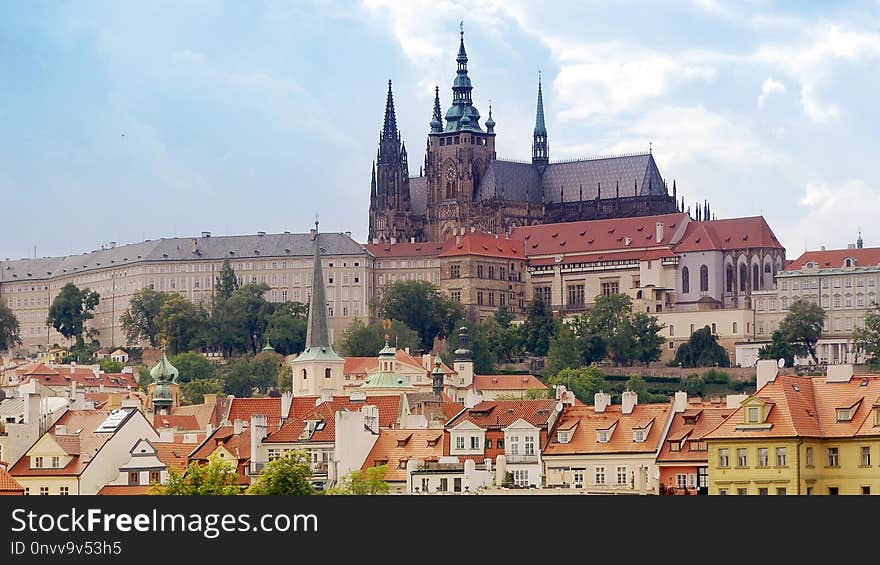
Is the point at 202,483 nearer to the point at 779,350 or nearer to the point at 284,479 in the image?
the point at 284,479

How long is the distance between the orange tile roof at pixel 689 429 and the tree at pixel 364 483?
7.19m

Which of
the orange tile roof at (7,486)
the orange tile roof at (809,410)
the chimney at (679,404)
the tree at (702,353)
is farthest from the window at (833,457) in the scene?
the tree at (702,353)

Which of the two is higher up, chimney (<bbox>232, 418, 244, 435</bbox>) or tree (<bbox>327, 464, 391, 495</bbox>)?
chimney (<bbox>232, 418, 244, 435</bbox>)

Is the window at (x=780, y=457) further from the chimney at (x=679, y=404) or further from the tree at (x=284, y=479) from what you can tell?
the chimney at (x=679, y=404)

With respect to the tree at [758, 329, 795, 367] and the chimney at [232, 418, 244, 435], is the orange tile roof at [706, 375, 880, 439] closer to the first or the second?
the chimney at [232, 418, 244, 435]

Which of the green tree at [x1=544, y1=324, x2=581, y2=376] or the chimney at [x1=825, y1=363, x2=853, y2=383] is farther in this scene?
the green tree at [x1=544, y1=324, x2=581, y2=376]

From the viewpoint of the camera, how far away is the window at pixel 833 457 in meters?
59.2

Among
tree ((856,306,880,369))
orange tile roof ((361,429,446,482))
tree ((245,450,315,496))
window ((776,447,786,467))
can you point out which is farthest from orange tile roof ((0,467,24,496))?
tree ((856,306,880,369))

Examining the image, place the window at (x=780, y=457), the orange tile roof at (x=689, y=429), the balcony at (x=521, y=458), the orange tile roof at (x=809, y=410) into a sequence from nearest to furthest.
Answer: the window at (x=780, y=457)
the orange tile roof at (x=809, y=410)
the orange tile roof at (x=689, y=429)
the balcony at (x=521, y=458)

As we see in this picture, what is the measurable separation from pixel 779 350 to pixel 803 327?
4194 millimetres

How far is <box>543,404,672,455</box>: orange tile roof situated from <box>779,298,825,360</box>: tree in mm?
115731

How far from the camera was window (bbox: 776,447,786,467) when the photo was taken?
2328 inches
